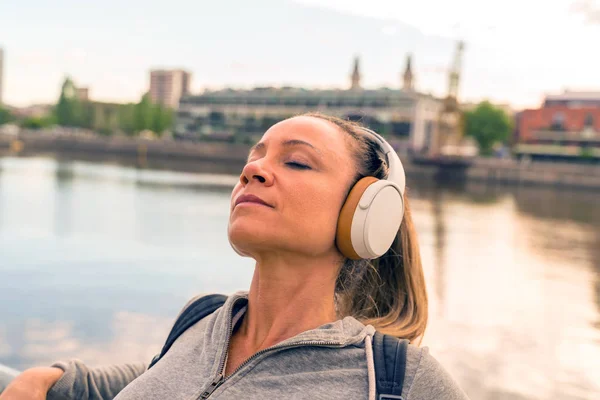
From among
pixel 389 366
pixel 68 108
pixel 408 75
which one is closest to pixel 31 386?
pixel 389 366

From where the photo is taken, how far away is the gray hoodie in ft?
4.45

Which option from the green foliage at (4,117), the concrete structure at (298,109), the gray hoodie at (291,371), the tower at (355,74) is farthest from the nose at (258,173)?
the green foliage at (4,117)

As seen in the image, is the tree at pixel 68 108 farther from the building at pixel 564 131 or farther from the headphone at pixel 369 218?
the headphone at pixel 369 218

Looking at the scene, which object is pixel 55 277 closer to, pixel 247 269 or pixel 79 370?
pixel 247 269

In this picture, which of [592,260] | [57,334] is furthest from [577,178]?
[57,334]

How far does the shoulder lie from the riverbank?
53.9 m

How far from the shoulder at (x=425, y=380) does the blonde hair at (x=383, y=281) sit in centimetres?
34

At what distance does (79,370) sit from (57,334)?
4.53 m

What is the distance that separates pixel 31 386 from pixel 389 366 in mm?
1058

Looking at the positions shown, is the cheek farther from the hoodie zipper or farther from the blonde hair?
the hoodie zipper

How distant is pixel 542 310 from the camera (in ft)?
28.8

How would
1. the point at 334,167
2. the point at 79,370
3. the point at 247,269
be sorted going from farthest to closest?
the point at 247,269
the point at 79,370
the point at 334,167

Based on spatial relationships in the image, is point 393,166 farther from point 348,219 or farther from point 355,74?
point 355,74

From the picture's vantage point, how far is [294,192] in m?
1.56
